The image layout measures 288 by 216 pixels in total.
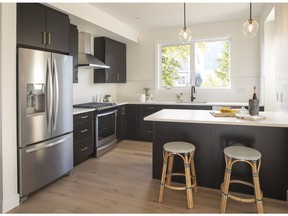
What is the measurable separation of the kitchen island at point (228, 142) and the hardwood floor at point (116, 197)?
18 centimetres

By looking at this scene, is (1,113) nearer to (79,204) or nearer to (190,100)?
(79,204)

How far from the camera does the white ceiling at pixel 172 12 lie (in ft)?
12.6

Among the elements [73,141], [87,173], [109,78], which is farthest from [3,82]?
[109,78]

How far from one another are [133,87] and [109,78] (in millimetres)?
951

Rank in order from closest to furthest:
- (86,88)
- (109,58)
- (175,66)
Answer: (86,88)
(109,58)
(175,66)

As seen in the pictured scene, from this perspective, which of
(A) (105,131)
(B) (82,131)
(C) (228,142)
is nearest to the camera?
(C) (228,142)

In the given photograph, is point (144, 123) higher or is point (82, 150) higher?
point (144, 123)

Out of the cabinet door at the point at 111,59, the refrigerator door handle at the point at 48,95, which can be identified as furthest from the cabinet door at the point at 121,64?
the refrigerator door handle at the point at 48,95

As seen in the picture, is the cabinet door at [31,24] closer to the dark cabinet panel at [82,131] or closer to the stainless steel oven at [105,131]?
the dark cabinet panel at [82,131]

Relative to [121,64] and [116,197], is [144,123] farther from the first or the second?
[116,197]

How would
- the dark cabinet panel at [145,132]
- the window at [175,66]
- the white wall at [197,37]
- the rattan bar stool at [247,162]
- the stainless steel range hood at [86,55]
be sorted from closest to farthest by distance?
the rattan bar stool at [247,162]
the stainless steel range hood at [86,55]
the white wall at [197,37]
the dark cabinet panel at [145,132]
the window at [175,66]

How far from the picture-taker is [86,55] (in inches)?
163

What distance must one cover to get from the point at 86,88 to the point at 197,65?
263cm

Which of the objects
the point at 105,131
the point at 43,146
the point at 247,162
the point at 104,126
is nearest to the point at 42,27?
the point at 43,146
